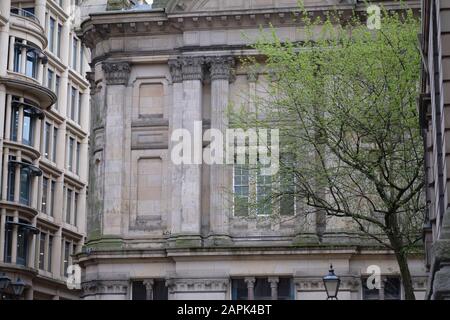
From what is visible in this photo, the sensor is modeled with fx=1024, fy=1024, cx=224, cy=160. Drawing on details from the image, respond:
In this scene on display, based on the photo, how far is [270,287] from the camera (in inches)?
1889

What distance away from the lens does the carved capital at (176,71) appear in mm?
50781

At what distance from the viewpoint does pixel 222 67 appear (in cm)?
5028

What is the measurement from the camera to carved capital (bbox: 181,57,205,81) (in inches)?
1982

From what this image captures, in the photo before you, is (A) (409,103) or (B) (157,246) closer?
(A) (409,103)

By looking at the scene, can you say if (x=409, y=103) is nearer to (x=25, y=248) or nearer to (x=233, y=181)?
(x=233, y=181)

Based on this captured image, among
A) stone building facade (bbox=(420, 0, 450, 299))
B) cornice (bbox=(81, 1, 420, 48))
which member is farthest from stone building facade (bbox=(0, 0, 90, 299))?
stone building facade (bbox=(420, 0, 450, 299))

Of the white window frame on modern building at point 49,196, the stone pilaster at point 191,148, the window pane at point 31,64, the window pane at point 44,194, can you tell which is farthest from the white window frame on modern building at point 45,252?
the stone pilaster at point 191,148

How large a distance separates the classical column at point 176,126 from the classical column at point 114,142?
2.46m

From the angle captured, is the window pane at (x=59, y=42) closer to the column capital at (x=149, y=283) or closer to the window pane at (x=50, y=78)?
the window pane at (x=50, y=78)

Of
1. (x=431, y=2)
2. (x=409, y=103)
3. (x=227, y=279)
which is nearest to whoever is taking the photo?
(x=431, y=2)

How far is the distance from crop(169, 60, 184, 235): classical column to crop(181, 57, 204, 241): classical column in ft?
0.89
